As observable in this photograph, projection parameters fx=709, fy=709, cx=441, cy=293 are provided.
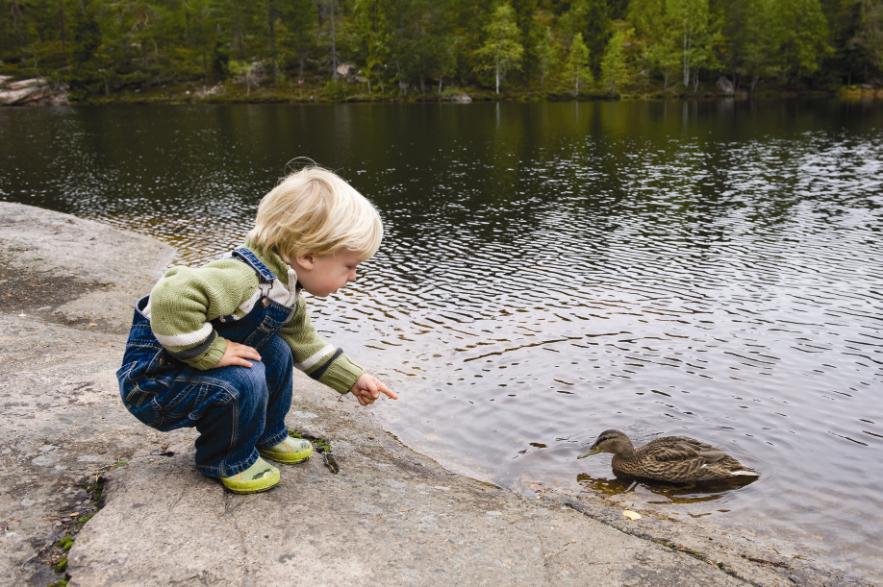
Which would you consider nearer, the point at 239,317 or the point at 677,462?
the point at 239,317

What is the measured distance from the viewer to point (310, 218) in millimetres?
5051

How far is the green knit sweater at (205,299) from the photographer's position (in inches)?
181

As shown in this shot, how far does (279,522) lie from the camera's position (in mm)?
5281

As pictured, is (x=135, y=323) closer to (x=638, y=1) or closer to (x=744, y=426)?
→ (x=744, y=426)

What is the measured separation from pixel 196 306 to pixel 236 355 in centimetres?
Result: 52

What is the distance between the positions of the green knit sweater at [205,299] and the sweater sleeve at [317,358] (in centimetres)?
50

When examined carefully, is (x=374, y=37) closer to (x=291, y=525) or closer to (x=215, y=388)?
(x=215, y=388)

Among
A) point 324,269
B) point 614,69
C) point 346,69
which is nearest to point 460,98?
point 614,69

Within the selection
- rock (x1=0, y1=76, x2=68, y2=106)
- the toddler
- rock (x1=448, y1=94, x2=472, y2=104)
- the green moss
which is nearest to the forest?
rock (x1=448, y1=94, x2=472, y2=104)

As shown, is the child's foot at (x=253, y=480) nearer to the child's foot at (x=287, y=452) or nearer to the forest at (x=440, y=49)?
the child's foot at (x=287, y=452)

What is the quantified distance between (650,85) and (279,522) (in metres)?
124

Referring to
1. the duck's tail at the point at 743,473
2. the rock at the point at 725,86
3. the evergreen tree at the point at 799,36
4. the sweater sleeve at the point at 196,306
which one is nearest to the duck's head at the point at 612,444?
the duck's tail at the point at 743,473

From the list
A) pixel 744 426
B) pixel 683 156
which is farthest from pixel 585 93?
pixel 744 426

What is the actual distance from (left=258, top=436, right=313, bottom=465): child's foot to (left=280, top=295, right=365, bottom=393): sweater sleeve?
2.52 feet
